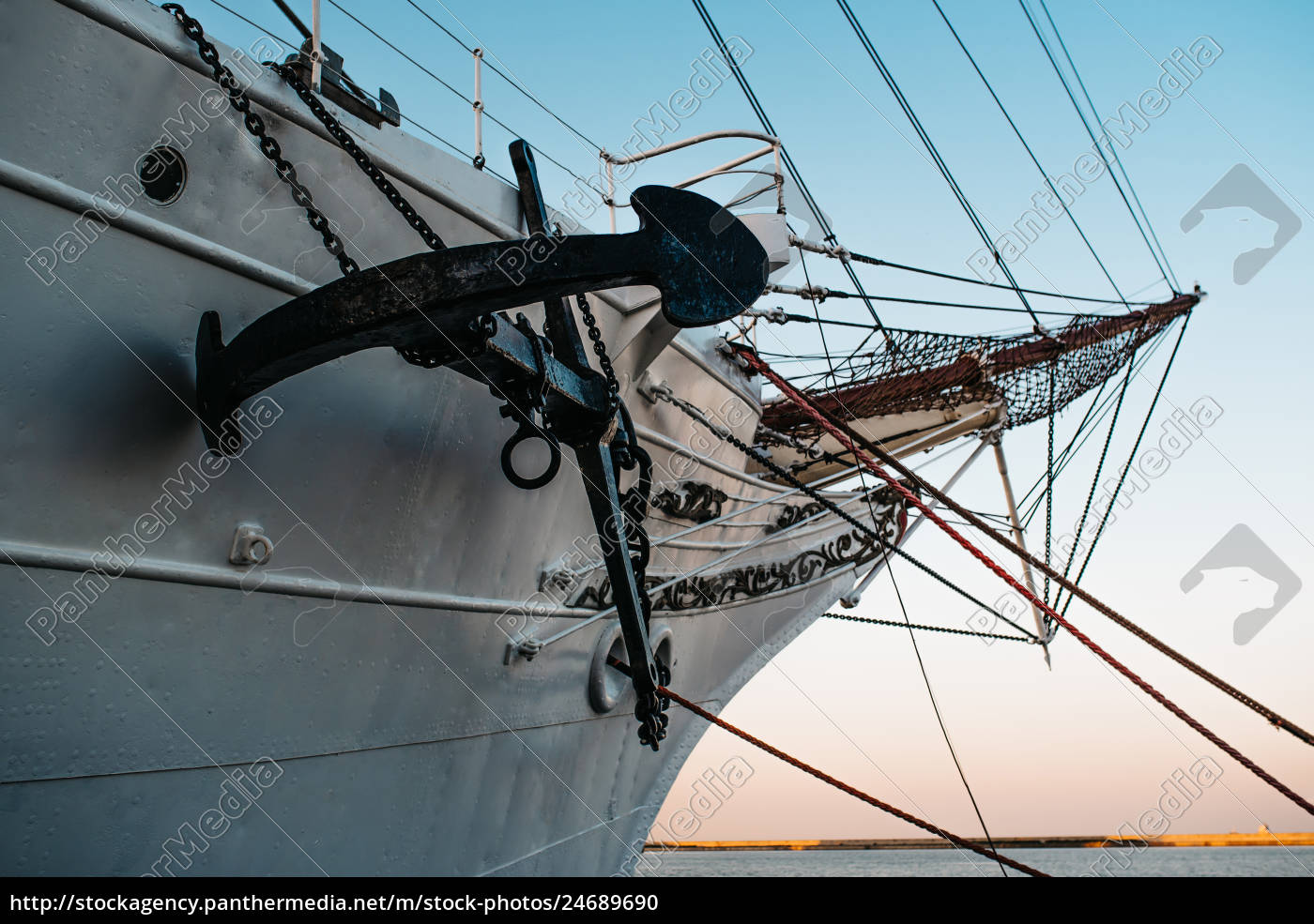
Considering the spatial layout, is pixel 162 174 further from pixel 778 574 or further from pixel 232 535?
pixel 778 574

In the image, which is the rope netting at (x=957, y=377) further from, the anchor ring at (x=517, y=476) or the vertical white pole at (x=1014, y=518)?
the anchor ring at (x=517, y=476)

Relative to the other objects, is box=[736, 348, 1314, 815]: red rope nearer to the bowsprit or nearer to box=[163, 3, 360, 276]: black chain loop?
the bowsprit

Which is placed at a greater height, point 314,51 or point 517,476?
point 314,51

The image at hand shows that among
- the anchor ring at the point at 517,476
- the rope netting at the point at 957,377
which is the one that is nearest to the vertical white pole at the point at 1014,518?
the rope netting at the point at 957,377

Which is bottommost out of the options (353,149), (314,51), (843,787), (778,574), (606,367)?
(843,787)

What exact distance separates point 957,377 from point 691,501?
3.01 meters

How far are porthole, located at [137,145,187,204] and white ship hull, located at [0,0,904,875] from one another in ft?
0.10

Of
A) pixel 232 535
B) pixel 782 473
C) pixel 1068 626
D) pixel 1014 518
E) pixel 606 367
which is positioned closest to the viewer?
pixel 232 535

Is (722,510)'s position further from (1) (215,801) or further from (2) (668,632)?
(1) (215,801)

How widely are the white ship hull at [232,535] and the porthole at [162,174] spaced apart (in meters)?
0.03

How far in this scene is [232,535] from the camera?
2496mm

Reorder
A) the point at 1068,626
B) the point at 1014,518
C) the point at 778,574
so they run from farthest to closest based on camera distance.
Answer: the point at 1014,518
the point at 778,574
the point at 1068,626

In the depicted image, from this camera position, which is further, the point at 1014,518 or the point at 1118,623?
the point at 1014,518

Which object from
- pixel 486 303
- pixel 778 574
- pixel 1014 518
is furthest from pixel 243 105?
pixel 1014 518
